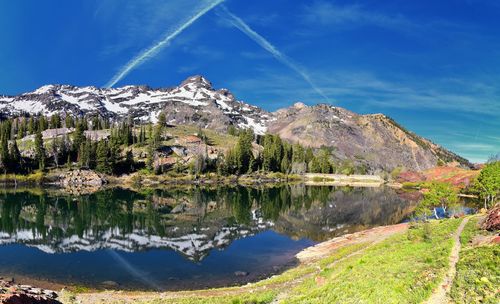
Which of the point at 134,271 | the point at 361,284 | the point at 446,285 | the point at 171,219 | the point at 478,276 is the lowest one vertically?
the point at 134,271

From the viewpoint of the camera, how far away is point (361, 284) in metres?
26.9

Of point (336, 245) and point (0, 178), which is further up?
point (0, 178)

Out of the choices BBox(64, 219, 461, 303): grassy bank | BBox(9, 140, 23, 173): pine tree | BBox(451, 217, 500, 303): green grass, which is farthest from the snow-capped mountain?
BBox(9, 140, 23, 173): pine tree

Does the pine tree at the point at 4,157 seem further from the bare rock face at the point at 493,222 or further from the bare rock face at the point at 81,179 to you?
the bare rock face at the point at 493,222

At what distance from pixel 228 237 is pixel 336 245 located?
73.3 feet

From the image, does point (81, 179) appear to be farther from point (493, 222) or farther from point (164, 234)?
point (493, 222)

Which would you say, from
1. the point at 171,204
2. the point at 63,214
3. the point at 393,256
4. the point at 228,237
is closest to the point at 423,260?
the point at 393,256

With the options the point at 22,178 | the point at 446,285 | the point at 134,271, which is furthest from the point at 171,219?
the point at 22,178

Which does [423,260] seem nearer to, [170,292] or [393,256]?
[393,256]

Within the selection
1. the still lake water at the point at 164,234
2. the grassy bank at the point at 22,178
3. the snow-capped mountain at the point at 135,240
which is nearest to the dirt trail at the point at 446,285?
the still lake water at the point at 164,234

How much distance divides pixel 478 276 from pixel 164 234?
209ft

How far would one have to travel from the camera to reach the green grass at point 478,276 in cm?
2230

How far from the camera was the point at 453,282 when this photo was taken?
998 inches

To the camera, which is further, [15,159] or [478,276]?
[15,159]
